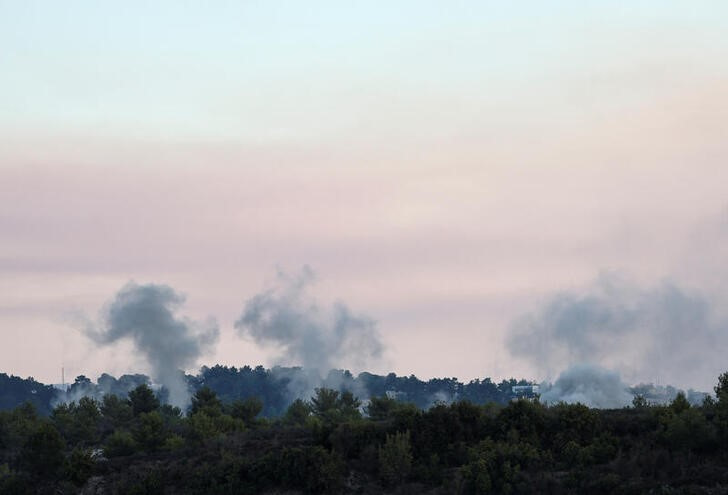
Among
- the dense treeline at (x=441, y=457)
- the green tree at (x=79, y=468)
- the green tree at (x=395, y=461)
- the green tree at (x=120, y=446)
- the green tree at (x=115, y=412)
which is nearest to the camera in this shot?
the dense treeline at (x=441, y=457)

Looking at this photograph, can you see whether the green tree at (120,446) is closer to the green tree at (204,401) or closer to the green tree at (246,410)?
the green tree at (246,410)

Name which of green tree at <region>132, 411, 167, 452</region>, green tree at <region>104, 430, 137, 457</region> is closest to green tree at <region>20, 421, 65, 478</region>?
green tree at <region>104, 430, 137, 457</region>

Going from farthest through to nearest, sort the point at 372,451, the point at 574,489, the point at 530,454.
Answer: the point at 372,451, the point at 530,454, the point at 574,489

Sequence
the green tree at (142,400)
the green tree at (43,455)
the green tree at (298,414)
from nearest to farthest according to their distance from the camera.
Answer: the green tree at (43,455) → the green tree at (298,414) → the green tree at (142,400)

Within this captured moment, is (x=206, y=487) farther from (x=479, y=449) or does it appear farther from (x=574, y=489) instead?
(x=574, y=489)

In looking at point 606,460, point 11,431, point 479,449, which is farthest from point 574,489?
point 11,431

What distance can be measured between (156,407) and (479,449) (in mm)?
57203

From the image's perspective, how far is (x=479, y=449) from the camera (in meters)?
57.8

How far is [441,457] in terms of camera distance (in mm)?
59031

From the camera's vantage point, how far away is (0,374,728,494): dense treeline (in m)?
52.5

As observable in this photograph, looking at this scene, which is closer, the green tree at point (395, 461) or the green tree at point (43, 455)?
the green tree at point (395, 461)

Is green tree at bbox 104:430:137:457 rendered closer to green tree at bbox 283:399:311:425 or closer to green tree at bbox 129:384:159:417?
green tree at bbox 283:399:311:425

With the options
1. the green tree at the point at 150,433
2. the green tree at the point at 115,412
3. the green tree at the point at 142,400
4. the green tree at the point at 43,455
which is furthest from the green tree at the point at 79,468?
the green tree at the point at 142,400

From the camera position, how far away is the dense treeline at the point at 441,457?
2068 inches
